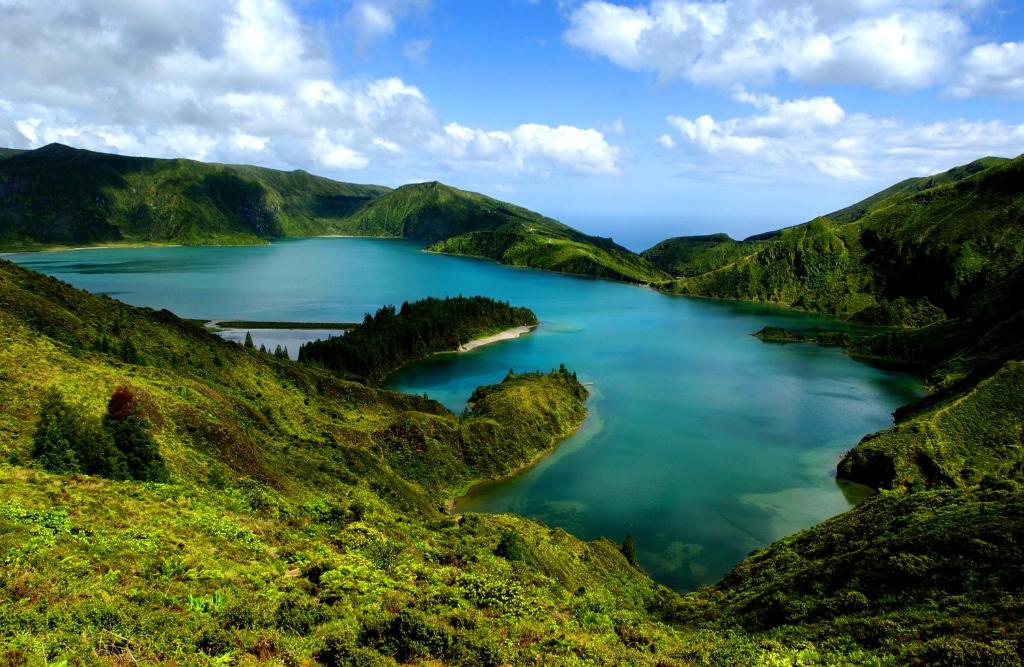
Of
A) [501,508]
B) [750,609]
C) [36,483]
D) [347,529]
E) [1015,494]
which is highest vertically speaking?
[36,483]

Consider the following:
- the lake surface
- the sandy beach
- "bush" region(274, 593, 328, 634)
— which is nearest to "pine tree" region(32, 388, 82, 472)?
"bush" region(274, 593, 328, 634)

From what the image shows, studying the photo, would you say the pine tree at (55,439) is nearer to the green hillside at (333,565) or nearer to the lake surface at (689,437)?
the green hillside at (333,565)

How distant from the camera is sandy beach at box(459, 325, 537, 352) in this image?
159750mm

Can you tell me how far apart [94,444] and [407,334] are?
11113 cm

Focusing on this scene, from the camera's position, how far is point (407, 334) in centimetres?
14550

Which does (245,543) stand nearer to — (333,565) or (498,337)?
(333,565)

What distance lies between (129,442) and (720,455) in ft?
244

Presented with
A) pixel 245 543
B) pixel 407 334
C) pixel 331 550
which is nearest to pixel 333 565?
pixel 331 550

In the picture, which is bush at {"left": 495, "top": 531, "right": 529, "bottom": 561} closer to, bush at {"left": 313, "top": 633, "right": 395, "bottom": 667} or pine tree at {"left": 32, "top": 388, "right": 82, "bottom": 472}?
bush at {"left": 313, "top": 633, "right": 395, "bottom": 667}

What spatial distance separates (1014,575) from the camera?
31.7m

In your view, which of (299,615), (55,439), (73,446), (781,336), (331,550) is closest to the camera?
(299,615)

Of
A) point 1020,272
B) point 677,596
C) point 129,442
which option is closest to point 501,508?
point 677,596

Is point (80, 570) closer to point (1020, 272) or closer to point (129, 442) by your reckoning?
point (129, 442)

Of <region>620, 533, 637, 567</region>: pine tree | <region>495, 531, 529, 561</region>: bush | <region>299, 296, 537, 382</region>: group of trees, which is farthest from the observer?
<region>299, 296, 537, 382</region>: group of trees
